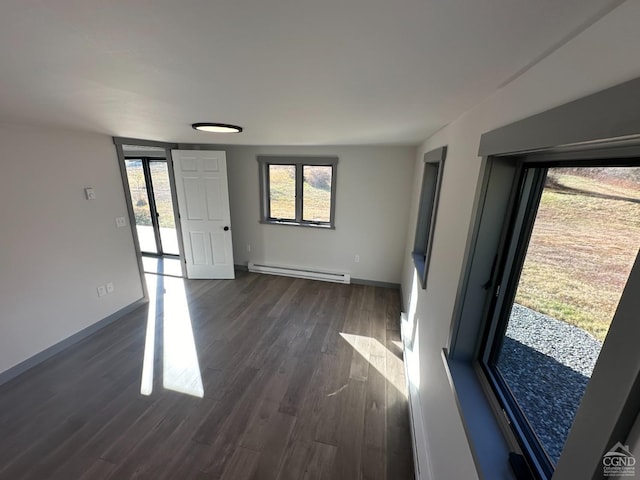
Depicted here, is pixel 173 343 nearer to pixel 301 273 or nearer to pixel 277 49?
pixel 301 273

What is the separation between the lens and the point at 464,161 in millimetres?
1373

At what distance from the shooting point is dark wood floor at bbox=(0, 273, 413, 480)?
1547 millimetres

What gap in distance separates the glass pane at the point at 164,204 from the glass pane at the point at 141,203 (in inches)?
7.9

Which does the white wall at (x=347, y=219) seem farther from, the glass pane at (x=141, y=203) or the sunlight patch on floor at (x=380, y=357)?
the glass pane at (x=141, y=203)

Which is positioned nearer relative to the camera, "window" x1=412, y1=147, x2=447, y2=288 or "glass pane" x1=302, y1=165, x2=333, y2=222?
"window" x1=412, y1=147, x2=447, y2=288

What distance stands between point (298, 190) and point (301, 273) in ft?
4.49

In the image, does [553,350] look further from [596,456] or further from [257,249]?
[257,249]

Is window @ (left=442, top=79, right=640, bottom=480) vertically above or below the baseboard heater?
above

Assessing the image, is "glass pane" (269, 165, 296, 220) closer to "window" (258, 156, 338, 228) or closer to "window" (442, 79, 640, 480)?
"window" (258, 156, 338, 228)

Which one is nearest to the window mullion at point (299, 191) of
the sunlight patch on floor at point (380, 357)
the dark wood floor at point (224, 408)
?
the dark wood floor at point (224, 408)

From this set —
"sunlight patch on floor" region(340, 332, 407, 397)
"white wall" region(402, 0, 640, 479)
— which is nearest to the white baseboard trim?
"sunlight patch on floor" region(340, 332, 407, 397)

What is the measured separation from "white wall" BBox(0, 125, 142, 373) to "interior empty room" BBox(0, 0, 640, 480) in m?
0.02

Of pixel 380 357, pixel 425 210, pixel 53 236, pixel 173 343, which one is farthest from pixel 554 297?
pixel 53 236

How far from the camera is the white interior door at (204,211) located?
3666 mm
